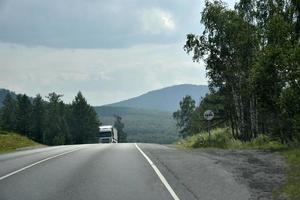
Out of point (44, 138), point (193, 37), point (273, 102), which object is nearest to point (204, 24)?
point (193, 37)

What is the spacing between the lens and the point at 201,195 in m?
12.1

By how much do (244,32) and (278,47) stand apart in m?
14.0

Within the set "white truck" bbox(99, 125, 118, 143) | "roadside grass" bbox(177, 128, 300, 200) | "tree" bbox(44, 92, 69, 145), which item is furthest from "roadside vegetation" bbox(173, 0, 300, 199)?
"tree" bbox(44, 92, 69, 145)

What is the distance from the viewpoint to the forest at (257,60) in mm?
26141

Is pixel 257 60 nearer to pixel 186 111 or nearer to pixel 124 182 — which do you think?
pixel 124 182

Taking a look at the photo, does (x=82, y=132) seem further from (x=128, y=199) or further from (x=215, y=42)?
(x=128, y=199)

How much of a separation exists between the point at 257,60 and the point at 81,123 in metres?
104

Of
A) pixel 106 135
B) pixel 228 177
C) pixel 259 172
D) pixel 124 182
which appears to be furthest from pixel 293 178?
pixel 106 135

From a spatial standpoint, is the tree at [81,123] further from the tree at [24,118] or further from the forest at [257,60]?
the forest at [257,60]

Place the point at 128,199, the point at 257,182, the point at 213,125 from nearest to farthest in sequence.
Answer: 1. the point at 128,199
2. the point at 257,182
3. the point at 213,125

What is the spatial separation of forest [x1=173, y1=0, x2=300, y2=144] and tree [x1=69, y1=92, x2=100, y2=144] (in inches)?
2927

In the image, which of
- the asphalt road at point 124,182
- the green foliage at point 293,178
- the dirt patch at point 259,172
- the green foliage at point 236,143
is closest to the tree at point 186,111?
the green foliage at point 236,143

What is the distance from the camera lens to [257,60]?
28.7 meters

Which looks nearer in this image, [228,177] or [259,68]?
[228,177]
